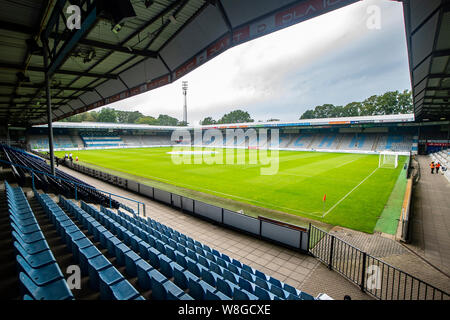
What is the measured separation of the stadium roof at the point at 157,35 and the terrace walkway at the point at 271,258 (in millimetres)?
6543

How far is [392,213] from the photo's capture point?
11445 millimetres

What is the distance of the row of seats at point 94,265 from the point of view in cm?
329

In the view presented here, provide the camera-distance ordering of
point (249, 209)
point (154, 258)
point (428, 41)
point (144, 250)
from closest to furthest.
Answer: point (154, 258) → point (144, 250) → point (428, 41) → point (249, 209)

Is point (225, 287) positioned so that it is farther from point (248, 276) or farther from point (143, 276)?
point (143, 276)

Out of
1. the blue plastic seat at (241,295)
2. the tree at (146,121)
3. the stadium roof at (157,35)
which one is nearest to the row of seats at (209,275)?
the blue plastic seat at (241,295)

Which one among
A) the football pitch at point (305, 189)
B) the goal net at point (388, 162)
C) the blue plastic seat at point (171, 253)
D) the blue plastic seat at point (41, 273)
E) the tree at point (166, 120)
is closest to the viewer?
the blue plastic seat at point (41, 273)

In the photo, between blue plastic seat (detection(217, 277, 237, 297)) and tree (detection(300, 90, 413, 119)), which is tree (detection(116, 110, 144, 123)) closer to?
tree (detection(300, 90, 413, 119))

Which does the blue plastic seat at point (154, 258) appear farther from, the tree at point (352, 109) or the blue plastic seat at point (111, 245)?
the tree at point (352, 109)

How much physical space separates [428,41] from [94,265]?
33.2 ft

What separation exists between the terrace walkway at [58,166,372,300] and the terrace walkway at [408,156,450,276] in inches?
142

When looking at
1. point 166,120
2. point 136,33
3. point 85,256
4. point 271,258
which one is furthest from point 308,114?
point 85,256

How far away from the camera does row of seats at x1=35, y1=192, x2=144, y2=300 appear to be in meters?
3.29

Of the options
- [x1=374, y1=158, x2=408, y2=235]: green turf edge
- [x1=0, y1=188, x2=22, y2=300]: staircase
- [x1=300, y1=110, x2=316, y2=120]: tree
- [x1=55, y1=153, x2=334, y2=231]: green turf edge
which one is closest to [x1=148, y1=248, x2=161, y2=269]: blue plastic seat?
[x1=0, y1=188, x2=22, y2=300]: staircase

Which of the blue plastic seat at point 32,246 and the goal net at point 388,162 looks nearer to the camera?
the blue plastic seat at point 32,246
